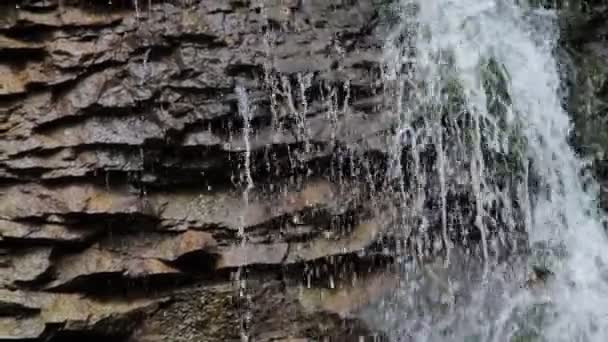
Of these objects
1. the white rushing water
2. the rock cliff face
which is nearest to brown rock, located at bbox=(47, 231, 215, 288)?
the rock cliff face

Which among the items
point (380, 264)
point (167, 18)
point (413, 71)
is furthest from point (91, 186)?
point (413, 71)

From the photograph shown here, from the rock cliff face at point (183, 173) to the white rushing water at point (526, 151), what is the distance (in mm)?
427

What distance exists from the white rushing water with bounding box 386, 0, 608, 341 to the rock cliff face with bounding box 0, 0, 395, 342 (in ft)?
1.40

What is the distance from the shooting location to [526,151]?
4.45 meters

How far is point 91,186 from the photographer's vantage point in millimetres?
3666

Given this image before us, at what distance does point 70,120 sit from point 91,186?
34 cm

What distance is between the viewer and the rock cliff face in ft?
11.8

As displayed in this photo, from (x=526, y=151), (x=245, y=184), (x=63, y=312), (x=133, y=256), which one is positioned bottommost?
(x=63, y=312)

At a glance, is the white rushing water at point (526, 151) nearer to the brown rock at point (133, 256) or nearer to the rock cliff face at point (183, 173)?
the rock cliff face at point (183, 173)

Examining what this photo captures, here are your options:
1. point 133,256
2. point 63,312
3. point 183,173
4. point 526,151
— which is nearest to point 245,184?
point 183,173

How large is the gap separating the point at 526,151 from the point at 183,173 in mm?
2020

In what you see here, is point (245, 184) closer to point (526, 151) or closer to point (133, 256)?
point (133, 256)

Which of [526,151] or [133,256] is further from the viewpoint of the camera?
[526,151]

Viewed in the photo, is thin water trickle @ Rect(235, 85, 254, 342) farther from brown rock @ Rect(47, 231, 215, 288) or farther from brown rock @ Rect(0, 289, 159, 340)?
brown rock @ Rect(0, 289, 159, 340)
